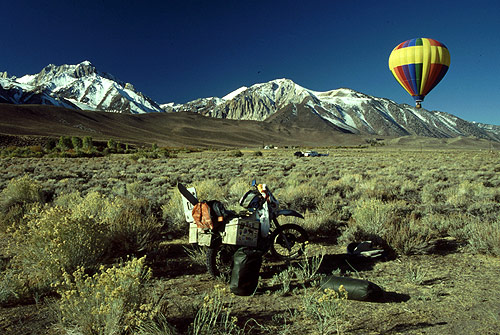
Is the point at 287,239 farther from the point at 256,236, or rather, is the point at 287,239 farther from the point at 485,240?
the point at 485,240

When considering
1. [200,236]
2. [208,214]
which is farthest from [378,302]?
[200,236]

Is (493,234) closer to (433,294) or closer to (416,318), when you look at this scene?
(433,294)

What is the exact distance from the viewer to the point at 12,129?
120 m

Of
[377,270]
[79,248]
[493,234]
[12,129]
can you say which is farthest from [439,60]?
[12,129]

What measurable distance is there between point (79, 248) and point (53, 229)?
18.6 inches

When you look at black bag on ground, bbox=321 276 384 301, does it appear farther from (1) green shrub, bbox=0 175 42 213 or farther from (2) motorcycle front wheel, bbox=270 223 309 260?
(1) green shrub, bbox=0 175 42 213

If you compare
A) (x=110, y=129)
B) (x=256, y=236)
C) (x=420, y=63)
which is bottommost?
(x=256, y=236)

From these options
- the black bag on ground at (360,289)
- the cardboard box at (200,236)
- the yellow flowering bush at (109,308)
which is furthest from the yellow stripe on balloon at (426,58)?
the yellow flowering bush at (109,308)

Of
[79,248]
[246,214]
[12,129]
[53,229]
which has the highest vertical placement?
[12,129]

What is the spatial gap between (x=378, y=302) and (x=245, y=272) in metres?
1.78

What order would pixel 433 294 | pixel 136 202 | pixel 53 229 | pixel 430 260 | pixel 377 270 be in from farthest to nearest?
A: pixel 136 202, pixel 430 260, pixel 377 270, pixel 53 229, pixel 433 294

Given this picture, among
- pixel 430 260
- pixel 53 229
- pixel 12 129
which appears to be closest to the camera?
pixel 53 229

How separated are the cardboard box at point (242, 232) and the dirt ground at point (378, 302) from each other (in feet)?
2.25

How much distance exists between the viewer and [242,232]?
4117mm
